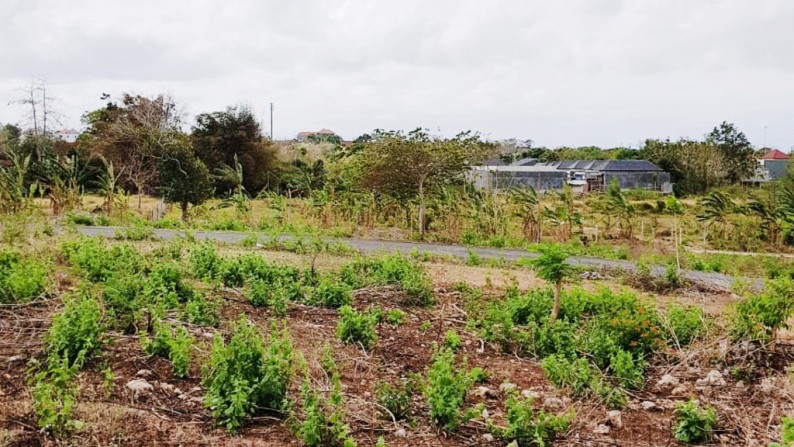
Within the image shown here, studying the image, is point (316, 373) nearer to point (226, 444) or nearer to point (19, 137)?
point (226, 444)

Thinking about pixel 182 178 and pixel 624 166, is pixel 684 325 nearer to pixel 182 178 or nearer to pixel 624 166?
pixel 182 178

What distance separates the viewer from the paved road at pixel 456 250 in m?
11.6

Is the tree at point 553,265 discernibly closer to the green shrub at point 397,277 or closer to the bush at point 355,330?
the green shrub at point 397,277

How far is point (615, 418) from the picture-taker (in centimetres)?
456

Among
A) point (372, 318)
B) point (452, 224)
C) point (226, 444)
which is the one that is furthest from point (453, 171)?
point (226, 444)

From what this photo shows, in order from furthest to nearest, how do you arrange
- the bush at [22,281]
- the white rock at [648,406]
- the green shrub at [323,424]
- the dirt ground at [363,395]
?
the bush at [22,281] < the white rock at [648,406] < the dirt ground at [363,395] < the green shrub at [323,424]

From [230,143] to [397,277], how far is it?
22808 millimetres

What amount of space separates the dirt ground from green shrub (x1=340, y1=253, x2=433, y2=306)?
2.95 feet

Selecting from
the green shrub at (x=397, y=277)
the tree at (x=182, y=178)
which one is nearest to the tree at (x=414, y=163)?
the tree at (x=182, y=178)

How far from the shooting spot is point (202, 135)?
29.5 m

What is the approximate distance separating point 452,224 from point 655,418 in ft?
40.3

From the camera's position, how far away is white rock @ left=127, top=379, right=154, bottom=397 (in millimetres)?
4363

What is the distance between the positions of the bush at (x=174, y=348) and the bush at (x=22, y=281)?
166cm

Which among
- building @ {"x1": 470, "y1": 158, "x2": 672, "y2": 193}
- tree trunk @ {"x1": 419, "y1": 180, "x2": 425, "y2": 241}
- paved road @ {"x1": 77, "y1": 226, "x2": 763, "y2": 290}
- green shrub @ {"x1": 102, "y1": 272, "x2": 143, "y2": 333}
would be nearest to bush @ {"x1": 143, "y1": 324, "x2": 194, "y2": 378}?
green shrub @ {"x1": 102, "y1": 272, "x2": 143, "y2": 333}
